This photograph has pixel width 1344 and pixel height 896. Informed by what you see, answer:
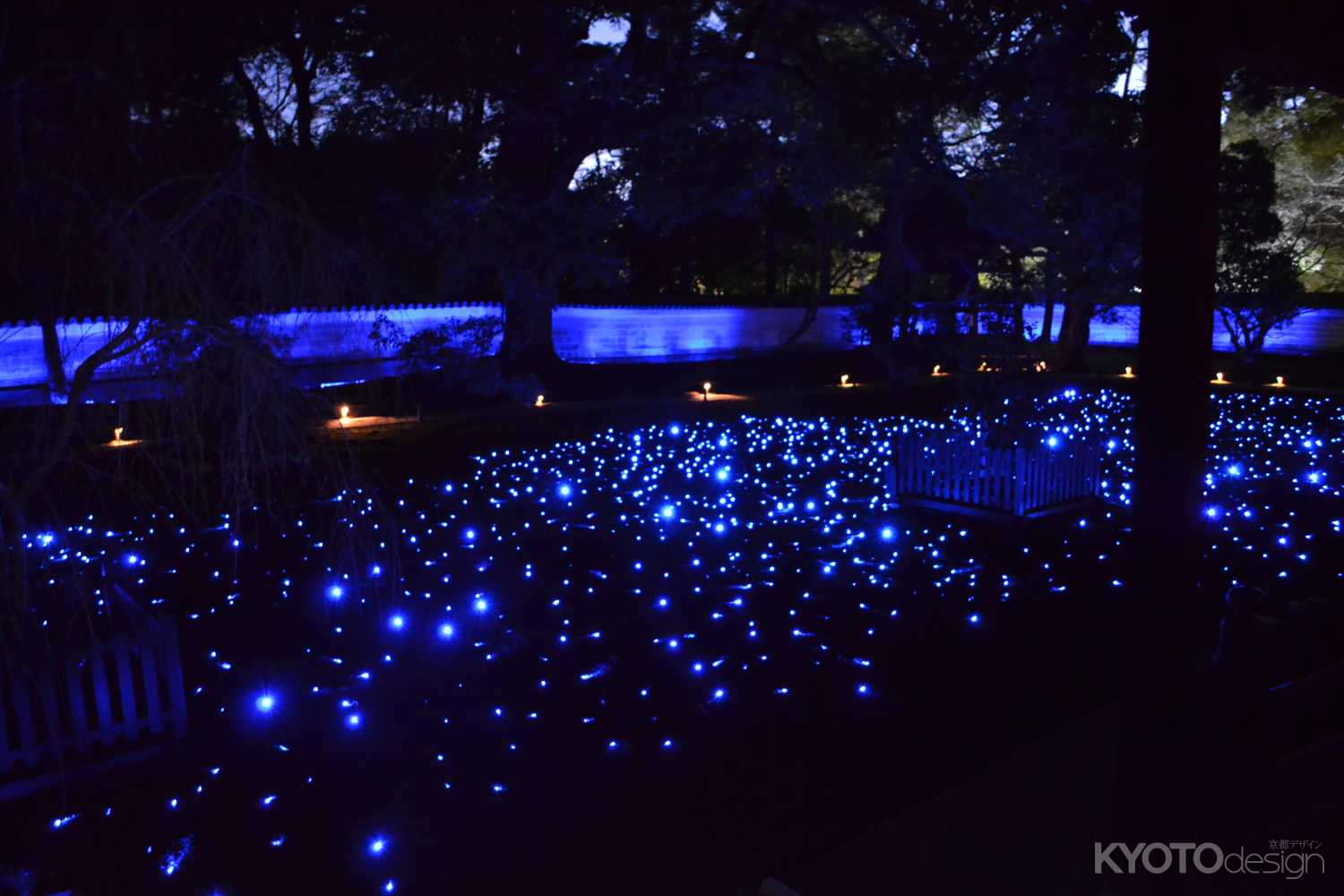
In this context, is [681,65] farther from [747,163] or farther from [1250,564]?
[1250,564]

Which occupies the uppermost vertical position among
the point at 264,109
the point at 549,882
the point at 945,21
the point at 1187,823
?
the point at 945,21

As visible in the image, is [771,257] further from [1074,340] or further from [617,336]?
[1074,340]

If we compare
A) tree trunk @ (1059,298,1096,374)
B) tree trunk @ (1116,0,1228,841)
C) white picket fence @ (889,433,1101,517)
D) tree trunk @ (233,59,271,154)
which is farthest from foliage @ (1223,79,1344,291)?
tree trunk @ (1116,0,1228,841)

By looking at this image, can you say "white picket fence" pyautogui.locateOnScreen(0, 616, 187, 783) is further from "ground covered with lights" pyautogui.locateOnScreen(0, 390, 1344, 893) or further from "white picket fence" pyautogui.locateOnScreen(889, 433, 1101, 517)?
"white picket fence" pyautogui.locateOnScreen(889, 433, 1101, 517)

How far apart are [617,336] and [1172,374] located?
19367mm

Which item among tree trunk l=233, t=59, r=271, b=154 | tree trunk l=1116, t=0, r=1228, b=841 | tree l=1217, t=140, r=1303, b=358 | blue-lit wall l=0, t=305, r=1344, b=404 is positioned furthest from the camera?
tree l=1217, t=140, r=1303, b=358

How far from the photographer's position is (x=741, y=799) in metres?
4.07

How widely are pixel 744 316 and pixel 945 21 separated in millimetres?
13896

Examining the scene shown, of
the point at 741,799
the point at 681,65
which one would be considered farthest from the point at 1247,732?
the point at 681,65

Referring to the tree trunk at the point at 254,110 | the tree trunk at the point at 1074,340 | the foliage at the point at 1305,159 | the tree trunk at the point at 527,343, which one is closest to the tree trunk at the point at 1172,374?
the tree trunk at the point at 254,110

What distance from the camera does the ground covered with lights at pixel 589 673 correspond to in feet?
12.5

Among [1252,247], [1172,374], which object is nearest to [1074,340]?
[1252,247]

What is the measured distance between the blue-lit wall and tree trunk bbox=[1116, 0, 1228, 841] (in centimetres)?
902

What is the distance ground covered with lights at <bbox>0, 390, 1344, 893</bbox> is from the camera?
3799mm
